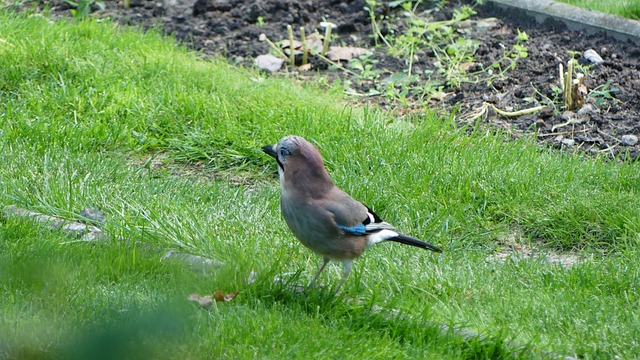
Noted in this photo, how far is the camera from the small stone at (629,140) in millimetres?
5926

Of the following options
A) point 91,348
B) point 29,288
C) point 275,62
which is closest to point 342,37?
point 275,62

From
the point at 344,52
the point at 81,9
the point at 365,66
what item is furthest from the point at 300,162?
the point at 81,9

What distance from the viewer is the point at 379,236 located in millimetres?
4207

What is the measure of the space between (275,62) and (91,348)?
17.4ft

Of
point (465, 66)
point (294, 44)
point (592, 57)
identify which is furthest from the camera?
point (294, 44)

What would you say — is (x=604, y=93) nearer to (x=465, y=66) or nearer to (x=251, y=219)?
(x=465, y=66)

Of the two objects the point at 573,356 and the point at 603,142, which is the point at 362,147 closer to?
the point at 603,142

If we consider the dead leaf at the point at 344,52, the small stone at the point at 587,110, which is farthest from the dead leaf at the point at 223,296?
the dead leaf at the point at 344,52

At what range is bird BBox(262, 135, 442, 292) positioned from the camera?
3.98 meters

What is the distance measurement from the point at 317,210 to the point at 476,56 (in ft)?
12.0

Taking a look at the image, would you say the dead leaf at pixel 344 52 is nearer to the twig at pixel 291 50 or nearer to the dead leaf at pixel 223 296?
the twig at pixel 291 50

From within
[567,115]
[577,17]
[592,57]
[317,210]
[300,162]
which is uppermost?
[300,162]

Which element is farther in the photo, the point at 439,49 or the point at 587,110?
the point at 439,49

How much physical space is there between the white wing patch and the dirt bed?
6.91 feet
